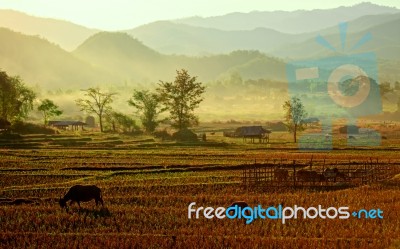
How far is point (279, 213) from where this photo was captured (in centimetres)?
2656

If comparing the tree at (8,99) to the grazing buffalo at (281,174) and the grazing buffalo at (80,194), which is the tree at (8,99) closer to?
the grazing buffalo at (281,174)

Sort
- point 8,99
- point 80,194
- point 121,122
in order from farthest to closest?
point 121,122, point 8,99, point 80,194

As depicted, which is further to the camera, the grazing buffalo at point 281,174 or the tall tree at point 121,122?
the tall tree at point 121,122

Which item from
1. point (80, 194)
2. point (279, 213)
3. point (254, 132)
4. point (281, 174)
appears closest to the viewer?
point (279, 213)

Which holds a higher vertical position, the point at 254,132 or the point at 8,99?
the point at 8,99

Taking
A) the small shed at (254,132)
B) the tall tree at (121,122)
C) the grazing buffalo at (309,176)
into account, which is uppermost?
the tall tree at (121,122)

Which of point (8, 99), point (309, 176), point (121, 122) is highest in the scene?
point (8, 99)

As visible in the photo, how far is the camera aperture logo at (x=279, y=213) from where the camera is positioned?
25.4 metres

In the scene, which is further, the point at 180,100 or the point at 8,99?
the point at 180,100

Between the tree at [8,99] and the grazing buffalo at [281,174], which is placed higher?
the tree at [8,99]

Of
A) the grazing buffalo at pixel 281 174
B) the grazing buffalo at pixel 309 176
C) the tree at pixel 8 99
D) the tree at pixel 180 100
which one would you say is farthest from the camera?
the tree at pixel 180 100

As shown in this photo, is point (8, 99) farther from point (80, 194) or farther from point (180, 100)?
point (80, 194)

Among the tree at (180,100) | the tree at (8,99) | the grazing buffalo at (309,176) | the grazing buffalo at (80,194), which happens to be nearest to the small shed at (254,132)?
the tree at (180,100)

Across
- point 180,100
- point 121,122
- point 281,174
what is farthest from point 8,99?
point 281,174
